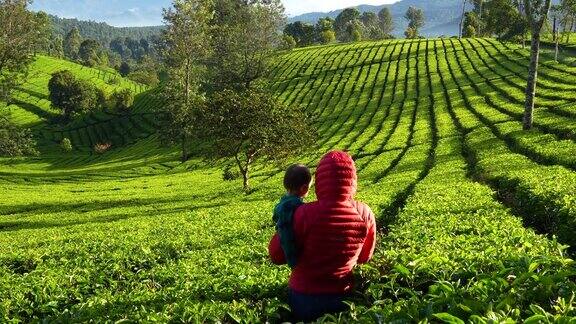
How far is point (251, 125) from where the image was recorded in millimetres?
37219

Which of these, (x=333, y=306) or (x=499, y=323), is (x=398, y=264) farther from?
(x=499, y=323)

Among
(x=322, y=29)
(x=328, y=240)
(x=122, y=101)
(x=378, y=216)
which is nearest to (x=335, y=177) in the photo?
(x=328, y=240)

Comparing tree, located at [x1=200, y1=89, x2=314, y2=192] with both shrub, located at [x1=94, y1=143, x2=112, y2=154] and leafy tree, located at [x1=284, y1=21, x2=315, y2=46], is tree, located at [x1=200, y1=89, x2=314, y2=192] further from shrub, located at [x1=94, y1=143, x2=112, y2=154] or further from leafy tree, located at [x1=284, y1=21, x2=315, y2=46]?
leafy tree, located at [x1=284, y1=21, x2=315, y2=46]

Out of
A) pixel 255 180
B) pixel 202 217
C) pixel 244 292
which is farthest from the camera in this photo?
pixel 255 180

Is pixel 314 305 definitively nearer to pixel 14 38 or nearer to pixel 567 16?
pixel 14 38

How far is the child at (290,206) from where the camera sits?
7.14 meters

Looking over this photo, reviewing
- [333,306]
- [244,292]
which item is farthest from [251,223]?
[333,306]

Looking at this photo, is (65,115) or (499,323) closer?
(499,323)

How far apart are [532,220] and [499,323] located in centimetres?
1215

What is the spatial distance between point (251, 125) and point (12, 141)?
89.0 feet

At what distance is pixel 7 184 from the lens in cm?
6531

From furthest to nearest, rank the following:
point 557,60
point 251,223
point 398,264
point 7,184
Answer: point 557,60, point 7,184, point 251,223, point 398,264

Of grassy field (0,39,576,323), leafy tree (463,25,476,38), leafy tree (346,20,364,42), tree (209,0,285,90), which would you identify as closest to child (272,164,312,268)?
grassy field (0,39,576,323)

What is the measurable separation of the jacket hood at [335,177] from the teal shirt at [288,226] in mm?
442
